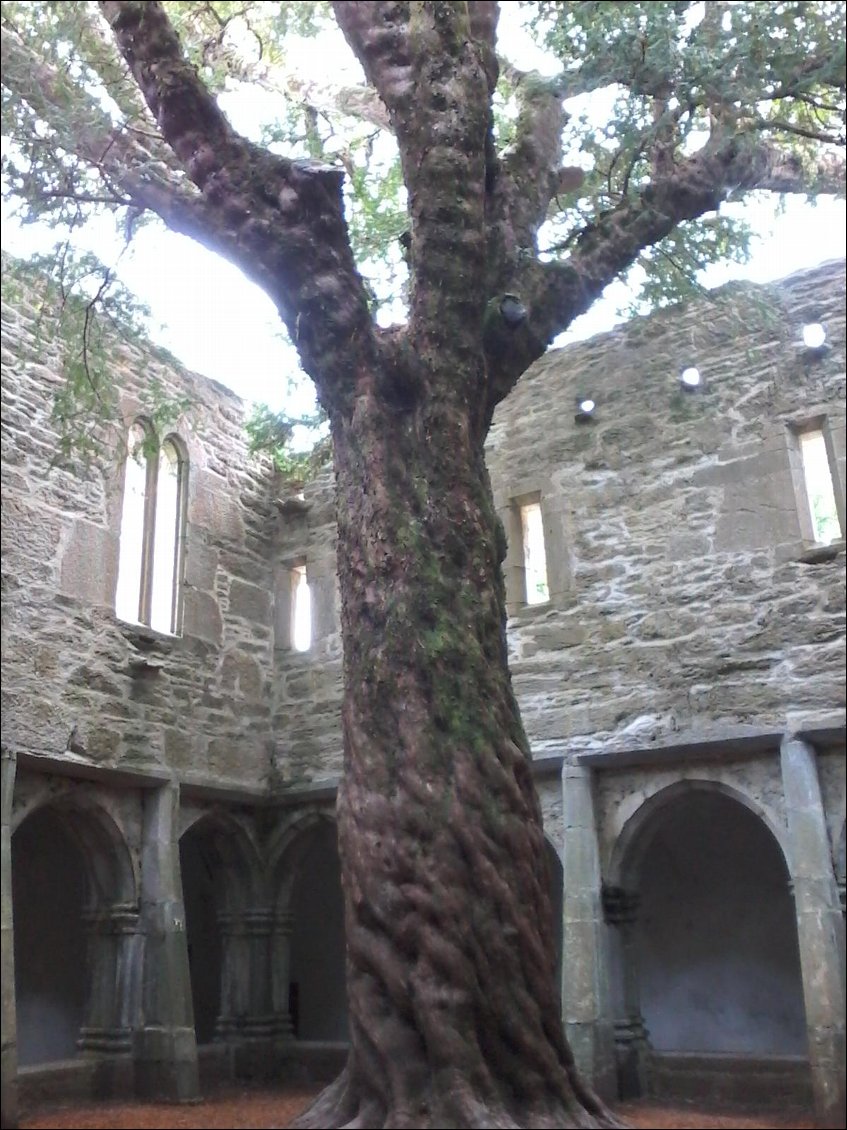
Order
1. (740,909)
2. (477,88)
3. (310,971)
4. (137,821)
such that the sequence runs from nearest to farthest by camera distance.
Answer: (477,88)
(137,821)
(740,909)
(310,971)

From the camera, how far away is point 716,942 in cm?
865

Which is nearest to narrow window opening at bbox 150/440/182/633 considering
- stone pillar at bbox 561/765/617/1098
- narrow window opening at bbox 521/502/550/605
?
narrow window opening at bbox 521/502/550/605

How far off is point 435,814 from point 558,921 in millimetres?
5428

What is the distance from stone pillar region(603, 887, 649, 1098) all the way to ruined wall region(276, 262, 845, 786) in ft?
2.56

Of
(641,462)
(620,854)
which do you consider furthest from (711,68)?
(620,854)

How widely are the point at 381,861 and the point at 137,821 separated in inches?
173

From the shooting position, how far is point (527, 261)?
5.33 m

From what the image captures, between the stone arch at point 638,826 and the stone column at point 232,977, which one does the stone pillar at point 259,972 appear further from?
the stone arch at point 638,826

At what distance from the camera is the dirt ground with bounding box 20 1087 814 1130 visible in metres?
5.68

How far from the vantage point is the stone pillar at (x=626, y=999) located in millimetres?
6910

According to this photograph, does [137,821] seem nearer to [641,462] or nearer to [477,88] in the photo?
[641,462]

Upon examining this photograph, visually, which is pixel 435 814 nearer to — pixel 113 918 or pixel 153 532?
pixel 113 918

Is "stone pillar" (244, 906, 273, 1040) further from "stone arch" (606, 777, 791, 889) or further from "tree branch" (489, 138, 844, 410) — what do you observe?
"tree branch" (489, 138, 844, 410)

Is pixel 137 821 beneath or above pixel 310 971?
above
